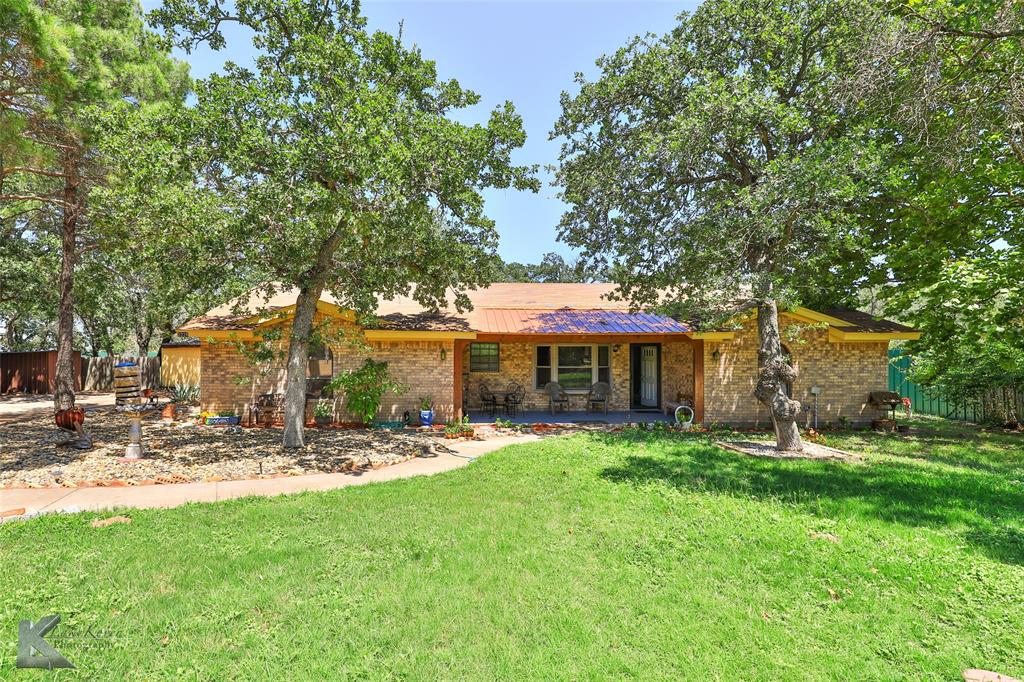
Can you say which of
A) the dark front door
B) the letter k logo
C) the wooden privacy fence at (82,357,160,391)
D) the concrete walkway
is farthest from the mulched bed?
the wooden privacy fence at (82,357,160,391)

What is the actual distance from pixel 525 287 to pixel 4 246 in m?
20.9

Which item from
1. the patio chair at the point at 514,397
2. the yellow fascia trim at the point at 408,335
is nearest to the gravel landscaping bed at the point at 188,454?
the yellow fascia trim at the point at 408,335

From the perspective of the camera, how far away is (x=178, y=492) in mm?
6527

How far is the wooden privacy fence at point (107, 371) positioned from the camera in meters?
21.9

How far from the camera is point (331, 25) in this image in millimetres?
8641

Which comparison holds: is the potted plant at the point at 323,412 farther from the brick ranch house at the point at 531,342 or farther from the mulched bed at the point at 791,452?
the mulched bed at the point at 791,452

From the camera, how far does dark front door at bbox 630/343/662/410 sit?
620 inches

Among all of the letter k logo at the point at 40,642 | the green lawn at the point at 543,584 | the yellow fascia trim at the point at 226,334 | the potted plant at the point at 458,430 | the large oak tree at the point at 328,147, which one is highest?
the large oak tree at the point at 328,147

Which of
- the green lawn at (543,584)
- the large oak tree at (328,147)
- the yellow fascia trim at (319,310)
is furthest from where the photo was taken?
the yellow fascia trim at (319,310)

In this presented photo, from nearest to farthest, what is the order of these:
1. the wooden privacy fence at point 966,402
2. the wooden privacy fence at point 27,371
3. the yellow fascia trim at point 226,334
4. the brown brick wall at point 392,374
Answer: the yellow fascia trim at point 226,334 < the brown brick wall at point 392,374 < the wooden privacy fence at point 966,402 < the wooden privacy fence at point 27,371

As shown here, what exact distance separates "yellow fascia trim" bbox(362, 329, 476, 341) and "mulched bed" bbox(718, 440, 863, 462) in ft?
22.1

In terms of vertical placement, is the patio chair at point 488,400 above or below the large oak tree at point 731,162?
below

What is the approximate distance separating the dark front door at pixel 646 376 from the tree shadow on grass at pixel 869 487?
665 cm

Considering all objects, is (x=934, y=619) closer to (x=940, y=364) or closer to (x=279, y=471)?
(x=279, y=471)
